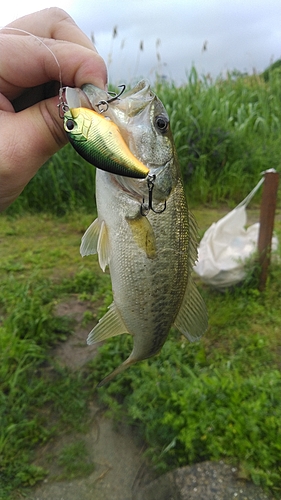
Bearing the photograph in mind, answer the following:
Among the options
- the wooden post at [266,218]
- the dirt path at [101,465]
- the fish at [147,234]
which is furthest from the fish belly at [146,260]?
the wooden post at [266,218]

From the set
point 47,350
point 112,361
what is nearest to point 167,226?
point 112,361

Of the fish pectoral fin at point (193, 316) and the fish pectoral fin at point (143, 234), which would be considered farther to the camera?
the fish pectoral fin at point (193, 316)

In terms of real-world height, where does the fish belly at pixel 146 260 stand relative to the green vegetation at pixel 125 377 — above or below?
above

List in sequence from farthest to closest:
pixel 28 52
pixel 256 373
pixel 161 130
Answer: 1. pixel 256 373
2. pixel 28 52
3. pixel 161 130

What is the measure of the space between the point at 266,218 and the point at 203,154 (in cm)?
271

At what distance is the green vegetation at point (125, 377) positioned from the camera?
2.28 m

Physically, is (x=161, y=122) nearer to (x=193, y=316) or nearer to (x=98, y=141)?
(x=98, y=141)

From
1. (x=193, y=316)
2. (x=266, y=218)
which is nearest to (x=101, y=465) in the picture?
(x=193, y=316)

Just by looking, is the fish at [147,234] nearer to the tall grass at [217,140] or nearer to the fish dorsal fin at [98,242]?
the fish dorsal fin at [98,242]

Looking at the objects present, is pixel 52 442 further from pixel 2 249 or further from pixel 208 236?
pixel 2 249

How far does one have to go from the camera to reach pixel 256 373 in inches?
113

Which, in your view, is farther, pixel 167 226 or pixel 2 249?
pixel 2 249

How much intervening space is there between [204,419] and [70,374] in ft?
3.46

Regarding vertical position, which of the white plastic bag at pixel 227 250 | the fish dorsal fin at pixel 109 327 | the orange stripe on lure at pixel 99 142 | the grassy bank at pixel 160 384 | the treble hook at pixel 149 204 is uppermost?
the orange stripe on lure at pixel 99 142
